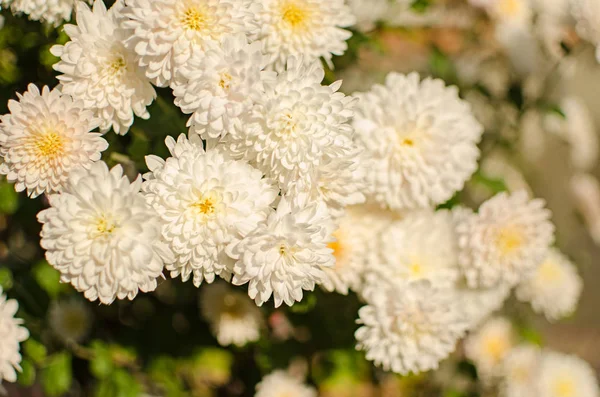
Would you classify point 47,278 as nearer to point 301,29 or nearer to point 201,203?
point 201,203

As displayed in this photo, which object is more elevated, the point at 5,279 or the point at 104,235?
the point at 104,235

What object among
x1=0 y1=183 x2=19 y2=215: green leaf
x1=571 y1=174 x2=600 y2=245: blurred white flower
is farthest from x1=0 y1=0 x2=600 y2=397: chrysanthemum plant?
x1=571 y1=174 x2=600 y2=245: blurred white flower

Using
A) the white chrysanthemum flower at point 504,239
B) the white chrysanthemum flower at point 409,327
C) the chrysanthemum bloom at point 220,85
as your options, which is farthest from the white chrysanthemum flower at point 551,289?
the chrysanthemum bloom at point 220,85

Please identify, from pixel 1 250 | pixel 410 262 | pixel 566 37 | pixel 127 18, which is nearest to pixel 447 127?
pixel 410 262

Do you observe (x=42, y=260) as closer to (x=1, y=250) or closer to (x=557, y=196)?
(x=1, y=250)

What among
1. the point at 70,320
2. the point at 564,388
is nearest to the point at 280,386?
the point at 70,320

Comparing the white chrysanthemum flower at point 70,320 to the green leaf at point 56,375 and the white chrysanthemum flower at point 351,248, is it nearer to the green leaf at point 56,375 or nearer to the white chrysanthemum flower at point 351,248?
the green leaf at point 56,375
